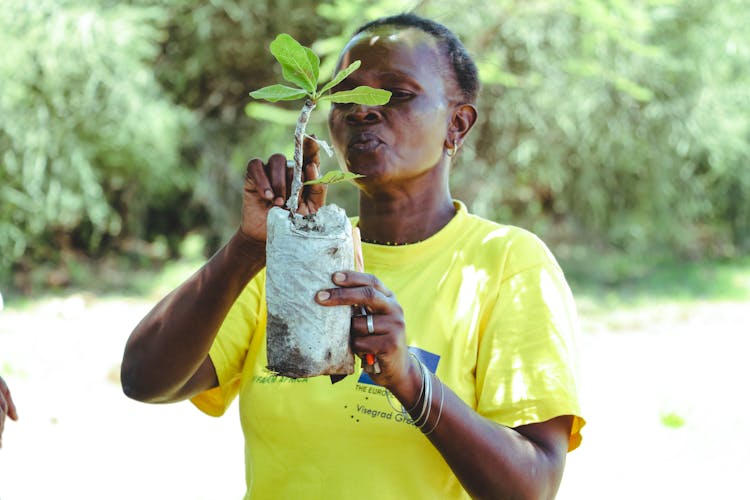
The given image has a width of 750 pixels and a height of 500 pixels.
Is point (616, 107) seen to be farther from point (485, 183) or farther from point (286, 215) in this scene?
point (286, 215)

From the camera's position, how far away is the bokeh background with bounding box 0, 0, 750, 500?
721cm

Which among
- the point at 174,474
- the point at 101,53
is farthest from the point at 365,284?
the point at 101,53

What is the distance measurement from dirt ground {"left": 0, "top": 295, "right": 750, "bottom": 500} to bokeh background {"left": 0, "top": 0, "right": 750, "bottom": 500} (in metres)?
0.04

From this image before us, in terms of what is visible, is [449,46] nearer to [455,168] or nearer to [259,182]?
[259,182]

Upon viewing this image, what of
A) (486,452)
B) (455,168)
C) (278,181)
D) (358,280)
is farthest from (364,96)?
(455,168)

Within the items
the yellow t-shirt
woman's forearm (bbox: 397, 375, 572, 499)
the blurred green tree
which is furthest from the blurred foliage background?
woman's forearm (bbox: 397, 375, 572, 499)

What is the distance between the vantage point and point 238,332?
2.09m

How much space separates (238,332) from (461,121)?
78 centimetres

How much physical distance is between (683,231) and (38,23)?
28.7 ft

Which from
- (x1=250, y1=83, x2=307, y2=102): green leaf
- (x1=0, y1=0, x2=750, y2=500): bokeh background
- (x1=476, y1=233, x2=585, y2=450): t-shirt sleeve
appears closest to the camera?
(x1=250, y1=83, x2=307, y2=102): green leaf

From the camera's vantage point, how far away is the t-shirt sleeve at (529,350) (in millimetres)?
1772

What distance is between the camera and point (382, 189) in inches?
82.1

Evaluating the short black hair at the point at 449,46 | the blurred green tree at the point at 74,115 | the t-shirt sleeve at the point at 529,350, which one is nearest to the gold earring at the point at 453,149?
the short black hair at the point at 449,46

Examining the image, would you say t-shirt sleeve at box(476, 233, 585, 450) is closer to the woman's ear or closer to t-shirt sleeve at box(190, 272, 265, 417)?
the woman's ear
